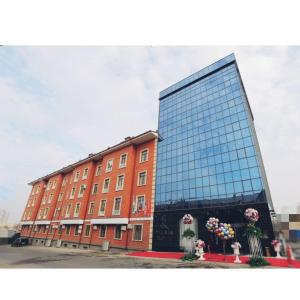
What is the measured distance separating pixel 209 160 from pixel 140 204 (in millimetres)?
7722

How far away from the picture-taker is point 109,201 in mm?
19703

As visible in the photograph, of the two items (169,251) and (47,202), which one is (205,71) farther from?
(47,202)

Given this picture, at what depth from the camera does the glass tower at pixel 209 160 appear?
1544 centimetres

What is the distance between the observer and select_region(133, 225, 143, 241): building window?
1675 cm

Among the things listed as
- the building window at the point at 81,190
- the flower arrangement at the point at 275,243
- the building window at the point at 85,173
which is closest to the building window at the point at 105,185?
the building window at the point at 81,190

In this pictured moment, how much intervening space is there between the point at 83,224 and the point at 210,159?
627 inches

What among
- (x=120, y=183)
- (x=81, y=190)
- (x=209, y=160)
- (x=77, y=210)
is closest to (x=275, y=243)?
(x=209, y=160)

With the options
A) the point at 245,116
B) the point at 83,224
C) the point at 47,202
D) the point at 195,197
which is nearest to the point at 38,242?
the point at 47,202

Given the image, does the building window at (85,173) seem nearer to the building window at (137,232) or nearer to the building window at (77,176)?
the building window at (77,176)

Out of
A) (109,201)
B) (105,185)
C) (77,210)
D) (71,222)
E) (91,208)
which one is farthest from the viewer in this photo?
(77,210)

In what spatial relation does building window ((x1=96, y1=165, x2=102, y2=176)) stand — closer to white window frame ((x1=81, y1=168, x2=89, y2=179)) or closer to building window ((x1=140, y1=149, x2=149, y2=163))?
white window frame ((x1=81, y1=168, x2=89, y2=179))

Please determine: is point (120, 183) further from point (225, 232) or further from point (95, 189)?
point (225, 232)

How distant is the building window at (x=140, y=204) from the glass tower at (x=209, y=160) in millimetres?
1658

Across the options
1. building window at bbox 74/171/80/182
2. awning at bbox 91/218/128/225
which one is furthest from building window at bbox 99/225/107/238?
building window at bbox 74/171/80/182
